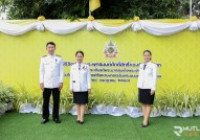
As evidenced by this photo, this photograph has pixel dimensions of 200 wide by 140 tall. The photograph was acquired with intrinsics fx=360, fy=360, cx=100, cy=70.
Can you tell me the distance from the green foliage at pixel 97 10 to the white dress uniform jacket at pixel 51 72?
6.17 feet

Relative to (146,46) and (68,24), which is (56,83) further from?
(146,46)

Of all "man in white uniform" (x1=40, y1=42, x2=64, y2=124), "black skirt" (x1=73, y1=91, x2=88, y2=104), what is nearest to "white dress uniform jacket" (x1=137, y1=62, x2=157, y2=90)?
"black skirt" (x1=73, y1=91, x2=88, y2=104)

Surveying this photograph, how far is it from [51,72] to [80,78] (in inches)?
21.6

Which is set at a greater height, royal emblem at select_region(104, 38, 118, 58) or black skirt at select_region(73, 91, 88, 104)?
royal emblem at select_region(104, 38, 118, 58)

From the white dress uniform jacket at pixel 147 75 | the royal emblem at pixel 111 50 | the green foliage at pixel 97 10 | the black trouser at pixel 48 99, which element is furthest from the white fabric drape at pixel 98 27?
the black trouser at pixel 48 99

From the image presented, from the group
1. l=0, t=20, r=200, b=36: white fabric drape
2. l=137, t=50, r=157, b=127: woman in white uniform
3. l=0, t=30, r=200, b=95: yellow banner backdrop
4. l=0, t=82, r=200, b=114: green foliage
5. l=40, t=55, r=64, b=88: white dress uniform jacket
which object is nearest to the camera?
l=137, t=50, r=157, b=127: woman in white uniform

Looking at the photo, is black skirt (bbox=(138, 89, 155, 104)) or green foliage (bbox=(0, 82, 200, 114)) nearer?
black skirt (bbox=(138, 89, 155, 104))

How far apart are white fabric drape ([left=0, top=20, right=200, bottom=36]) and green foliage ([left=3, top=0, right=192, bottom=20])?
2.67 feet

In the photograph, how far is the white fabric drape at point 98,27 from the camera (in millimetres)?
7371

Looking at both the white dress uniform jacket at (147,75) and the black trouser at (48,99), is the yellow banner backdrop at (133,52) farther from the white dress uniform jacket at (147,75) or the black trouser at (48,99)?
the white dress uniform jacket at (147,75)

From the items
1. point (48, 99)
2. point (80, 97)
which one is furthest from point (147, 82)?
point (48, 99)

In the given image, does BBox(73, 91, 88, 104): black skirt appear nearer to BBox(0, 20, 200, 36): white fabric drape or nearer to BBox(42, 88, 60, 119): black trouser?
BBox(42, 88, 60, 119): black trouser

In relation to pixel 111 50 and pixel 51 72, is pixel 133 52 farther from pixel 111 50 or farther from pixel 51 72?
pixel 51 72

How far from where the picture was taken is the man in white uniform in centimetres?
667
